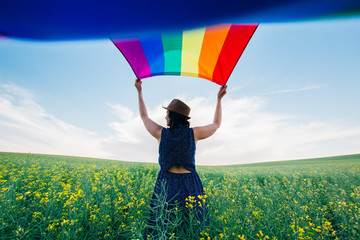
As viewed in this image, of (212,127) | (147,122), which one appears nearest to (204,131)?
(212,127)

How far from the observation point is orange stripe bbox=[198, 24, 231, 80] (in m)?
2.60

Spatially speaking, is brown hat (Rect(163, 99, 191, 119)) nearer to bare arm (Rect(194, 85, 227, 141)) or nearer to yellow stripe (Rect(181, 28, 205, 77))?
bare arm (Rect(194, 85, 227, 141))

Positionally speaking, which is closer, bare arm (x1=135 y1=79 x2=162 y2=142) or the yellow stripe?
bare arm (x1=135 y1=79 x2=162 y2=142)

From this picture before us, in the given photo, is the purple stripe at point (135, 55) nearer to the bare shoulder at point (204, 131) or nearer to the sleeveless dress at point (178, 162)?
the sleeveless dress at point (178, 162)

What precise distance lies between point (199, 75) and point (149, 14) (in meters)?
2.98

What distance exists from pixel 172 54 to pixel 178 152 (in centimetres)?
188

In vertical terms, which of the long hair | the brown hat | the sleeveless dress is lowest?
the sleeveless dress

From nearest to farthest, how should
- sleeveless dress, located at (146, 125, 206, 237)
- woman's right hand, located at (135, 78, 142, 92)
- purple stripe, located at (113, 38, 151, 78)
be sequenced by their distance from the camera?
sleeveless dress, located at (146, 125, 206, 237) → purple stripe, located at (113, 38, 151, 78) → woman's right hand, located at (135, 78, 142, 92)

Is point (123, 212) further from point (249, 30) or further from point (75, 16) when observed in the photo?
point (249, 30)

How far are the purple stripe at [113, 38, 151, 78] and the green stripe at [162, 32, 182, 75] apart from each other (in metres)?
0.39

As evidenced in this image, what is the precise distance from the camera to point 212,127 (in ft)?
8.76

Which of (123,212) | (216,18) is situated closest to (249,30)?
(216,18)

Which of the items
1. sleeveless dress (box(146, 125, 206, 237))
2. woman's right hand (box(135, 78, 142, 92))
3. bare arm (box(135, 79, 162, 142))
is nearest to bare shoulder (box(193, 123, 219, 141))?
sleeveless dress (box(146, 125, 206, 237))

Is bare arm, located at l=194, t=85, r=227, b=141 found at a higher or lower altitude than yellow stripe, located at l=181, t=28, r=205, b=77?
lower
